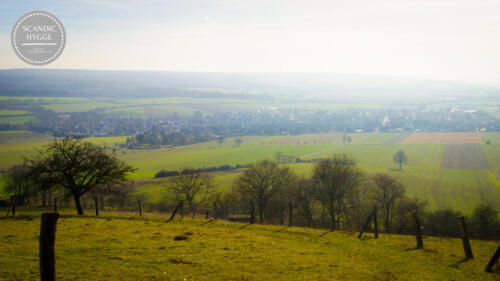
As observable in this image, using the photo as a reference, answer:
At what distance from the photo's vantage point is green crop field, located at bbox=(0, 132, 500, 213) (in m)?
66.3

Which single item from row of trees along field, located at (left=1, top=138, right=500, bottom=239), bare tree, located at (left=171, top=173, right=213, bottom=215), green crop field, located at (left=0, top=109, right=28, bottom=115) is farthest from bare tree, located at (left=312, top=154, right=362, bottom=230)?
green crop field, located at (left=0, top=109, right=28, bottom=115)

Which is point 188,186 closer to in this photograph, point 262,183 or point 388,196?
point 262,183

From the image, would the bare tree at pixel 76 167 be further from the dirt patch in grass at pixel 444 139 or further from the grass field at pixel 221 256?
the dirt patch in grass at pixel 444 139

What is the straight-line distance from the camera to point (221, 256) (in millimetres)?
14453

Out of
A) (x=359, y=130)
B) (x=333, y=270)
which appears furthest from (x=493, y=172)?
(x=359, y=130)

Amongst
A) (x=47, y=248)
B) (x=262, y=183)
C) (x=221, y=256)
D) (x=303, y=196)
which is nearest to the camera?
(x=47, y=248)

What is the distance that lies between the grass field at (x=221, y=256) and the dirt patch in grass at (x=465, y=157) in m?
85.2

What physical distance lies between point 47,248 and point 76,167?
25.9m

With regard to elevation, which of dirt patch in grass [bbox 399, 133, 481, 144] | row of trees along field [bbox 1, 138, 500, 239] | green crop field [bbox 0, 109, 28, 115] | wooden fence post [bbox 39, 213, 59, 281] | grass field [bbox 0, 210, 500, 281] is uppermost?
green crop field [bbox 0, 109, 28, 115]

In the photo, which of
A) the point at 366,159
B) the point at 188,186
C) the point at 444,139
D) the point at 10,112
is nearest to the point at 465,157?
the point at 366,159

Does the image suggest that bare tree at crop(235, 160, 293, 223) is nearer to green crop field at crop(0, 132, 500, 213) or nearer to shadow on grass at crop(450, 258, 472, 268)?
green crop field at crop(0, 132, 500, 213)

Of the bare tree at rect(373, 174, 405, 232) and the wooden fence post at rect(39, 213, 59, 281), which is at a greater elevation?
the wooden fence post at rect(39, 213, 59, 281)

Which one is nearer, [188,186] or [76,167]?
[76,167]

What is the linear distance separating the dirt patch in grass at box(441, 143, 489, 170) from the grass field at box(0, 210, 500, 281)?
3355 inches
